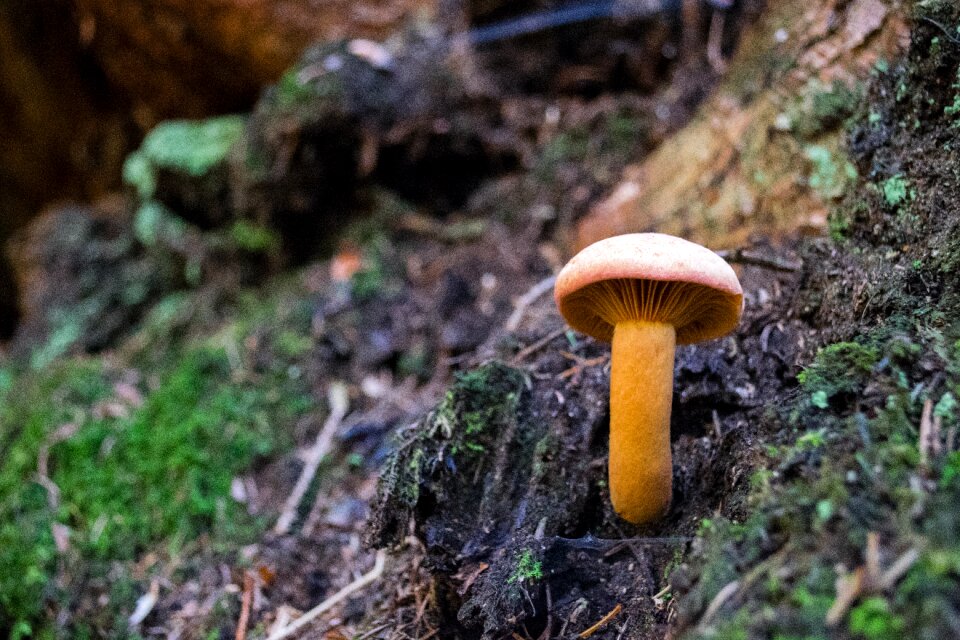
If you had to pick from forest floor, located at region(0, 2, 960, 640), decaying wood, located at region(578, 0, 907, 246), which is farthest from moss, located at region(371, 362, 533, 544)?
decaying wood, located at region(578, 0, 907, 246)

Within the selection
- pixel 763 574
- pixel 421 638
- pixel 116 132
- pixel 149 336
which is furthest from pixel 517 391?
pixel 116 132

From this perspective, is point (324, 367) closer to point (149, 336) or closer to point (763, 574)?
point (149, 336)

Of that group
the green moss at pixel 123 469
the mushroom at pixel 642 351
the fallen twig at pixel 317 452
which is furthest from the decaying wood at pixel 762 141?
the green moss at pixel 123 469

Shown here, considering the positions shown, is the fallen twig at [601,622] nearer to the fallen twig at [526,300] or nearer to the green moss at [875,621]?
the green moss at [875,621]

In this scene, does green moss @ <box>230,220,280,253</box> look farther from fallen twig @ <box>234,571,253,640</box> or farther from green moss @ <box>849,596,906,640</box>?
green moss @ <box>849,596,906,640</box>

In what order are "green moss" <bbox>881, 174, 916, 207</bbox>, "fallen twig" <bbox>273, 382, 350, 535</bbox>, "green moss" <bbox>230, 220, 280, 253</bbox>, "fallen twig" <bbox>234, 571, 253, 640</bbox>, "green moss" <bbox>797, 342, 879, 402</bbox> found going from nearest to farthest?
"green moss" <bbox>797, 342, 879, 402</bbox>
"green moss" <bbox>881, 174, 916, 207</bbox>
"fallen twig" <bbox>234, 571, 253, 640</bbox>
"fallen twig" <bbox>273, 382, 350, 535</bbox>
"green moss" <bbox>230, 220, 280, 253</bbox>

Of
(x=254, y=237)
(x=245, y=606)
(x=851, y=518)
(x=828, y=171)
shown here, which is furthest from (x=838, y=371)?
(x=254, y=237)

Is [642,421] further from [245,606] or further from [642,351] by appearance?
[245,606]
